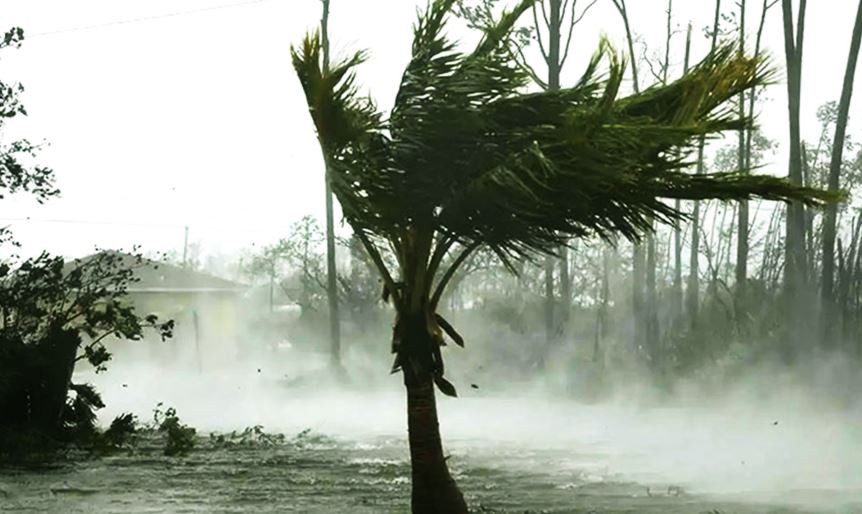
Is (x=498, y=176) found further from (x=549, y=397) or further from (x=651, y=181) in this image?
Answer: (x=549, y=397)

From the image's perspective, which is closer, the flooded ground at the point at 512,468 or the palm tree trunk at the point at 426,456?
the palm tree trunk at the point at 426,456

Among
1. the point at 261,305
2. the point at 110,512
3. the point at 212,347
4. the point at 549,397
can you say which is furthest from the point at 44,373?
the point at 261,305

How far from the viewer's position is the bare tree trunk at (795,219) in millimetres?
30062

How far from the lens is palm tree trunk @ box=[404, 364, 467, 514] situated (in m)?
10.5

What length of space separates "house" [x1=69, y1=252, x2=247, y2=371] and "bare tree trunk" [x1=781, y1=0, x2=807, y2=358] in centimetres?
2632

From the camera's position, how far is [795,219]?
30219 millimetres

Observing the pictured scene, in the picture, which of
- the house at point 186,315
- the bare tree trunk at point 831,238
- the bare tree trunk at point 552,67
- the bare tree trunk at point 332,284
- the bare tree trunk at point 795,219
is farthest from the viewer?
the house at point 186,315

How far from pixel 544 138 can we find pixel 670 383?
23901mm

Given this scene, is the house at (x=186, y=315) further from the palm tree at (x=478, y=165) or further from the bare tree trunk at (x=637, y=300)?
the palm tree at (x=478, y=165)

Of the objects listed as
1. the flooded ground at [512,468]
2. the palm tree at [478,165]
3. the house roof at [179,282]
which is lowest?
the flooded ground at [512,468]

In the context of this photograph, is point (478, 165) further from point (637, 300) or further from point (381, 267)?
point (637, 300)

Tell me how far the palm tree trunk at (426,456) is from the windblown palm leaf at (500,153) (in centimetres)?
59

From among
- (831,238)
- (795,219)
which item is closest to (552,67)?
(795,219)

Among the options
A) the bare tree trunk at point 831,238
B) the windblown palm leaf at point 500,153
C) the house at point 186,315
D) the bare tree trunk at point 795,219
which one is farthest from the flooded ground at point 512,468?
the house at point 186,315
